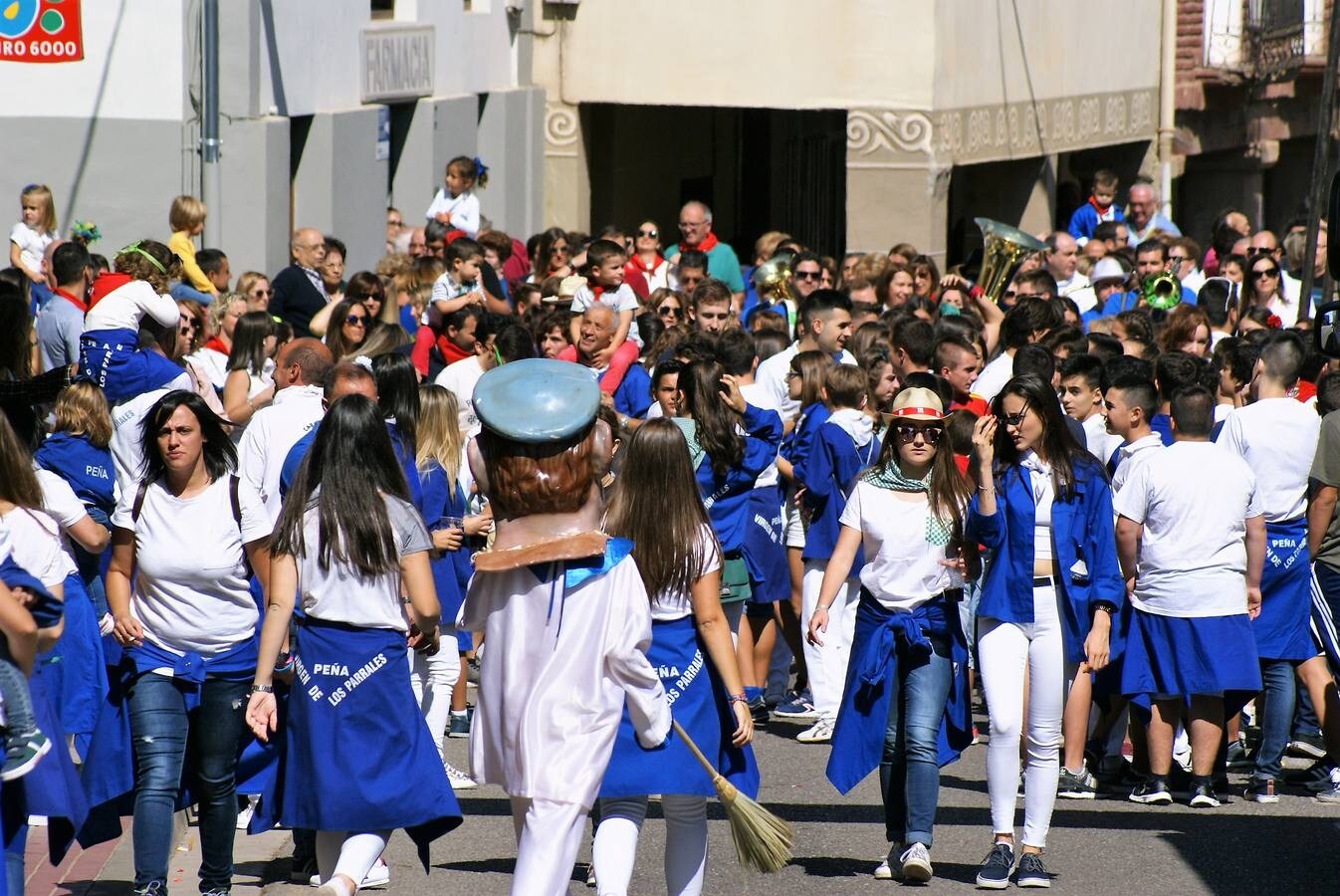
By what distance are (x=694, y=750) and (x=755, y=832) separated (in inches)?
14.5

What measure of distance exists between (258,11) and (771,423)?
28.6 feet

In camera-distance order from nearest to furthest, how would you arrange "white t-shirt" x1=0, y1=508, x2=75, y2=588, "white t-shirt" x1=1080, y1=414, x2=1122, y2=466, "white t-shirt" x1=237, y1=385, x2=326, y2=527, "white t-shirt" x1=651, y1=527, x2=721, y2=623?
"white t-shirt" x1=0, y1=508, x2=75, y2=588 < "white t-shirt" x1=651, y1=527, x2=721, y2=623 < "white t-shirt" x1=237, y1=385, x2=326, y2=527 < "white t-shirt" x1=1080, y1=414, x2=1122, y2=466

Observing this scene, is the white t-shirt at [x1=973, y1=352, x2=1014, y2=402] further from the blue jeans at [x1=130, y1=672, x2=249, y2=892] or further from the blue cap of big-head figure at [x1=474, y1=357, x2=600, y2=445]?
the blue cap of big-head figure at [x1=474, y1=357, x2=600, y2=445]

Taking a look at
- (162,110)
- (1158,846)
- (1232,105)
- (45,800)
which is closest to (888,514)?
(1158,846)

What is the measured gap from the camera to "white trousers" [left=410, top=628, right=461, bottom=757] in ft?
28.8

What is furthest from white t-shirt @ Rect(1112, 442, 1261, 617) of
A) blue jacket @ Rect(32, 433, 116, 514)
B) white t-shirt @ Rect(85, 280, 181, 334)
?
white t-shirt @ Rect(85, 280, 181, 334)

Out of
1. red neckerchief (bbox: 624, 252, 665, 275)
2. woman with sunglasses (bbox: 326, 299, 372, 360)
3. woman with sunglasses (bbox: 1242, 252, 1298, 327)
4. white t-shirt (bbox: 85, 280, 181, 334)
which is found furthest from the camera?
red neckerchief (bbox: 624, 252, 665, 275)

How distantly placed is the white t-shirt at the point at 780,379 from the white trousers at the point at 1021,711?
3.61 m

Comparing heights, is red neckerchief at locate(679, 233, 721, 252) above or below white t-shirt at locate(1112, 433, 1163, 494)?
above

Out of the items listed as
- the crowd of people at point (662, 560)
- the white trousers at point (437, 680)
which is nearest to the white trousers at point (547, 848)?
the crowd of people at point (662, 560)

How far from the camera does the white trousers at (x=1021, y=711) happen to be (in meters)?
7.52

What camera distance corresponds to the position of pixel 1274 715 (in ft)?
29.8

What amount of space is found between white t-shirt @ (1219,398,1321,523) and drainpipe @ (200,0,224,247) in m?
8.94

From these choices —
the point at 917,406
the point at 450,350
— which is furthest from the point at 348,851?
the point at 450,350
